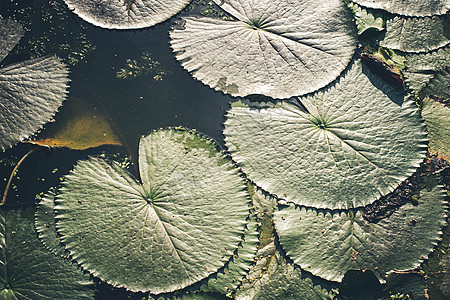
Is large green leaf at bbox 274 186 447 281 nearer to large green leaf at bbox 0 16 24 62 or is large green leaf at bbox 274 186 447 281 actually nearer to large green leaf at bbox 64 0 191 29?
large green leaf at bbox 64 0 191 29

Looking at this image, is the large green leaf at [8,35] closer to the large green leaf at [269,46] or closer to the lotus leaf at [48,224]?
the lotus leaf at [48,224]

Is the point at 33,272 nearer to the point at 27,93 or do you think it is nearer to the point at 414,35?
the point at 27,93

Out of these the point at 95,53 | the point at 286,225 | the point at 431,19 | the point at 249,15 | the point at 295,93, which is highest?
the point at 431,19

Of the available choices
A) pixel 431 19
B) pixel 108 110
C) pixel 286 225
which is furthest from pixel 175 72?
pixel 431 19

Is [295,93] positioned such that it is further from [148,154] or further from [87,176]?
[87,176]

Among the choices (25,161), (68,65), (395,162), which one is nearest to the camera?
(395,162)

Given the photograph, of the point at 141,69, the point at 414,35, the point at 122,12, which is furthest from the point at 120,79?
the point at 414,35

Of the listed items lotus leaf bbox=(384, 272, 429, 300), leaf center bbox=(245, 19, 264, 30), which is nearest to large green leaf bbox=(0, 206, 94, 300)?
lotus leaf bbox=(384, 272, 429, 300)
